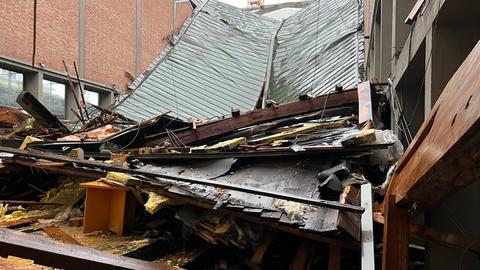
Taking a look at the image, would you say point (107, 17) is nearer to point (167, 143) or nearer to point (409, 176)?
point (167, 143)

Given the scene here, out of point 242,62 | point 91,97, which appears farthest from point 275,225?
point 91,97

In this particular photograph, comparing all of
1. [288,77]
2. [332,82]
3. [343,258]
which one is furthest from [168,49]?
[343,258]

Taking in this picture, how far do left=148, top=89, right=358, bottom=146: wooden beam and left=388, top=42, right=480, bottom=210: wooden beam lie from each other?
3989mm

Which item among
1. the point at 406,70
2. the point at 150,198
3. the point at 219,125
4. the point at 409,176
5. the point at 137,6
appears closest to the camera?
the point at 409,176

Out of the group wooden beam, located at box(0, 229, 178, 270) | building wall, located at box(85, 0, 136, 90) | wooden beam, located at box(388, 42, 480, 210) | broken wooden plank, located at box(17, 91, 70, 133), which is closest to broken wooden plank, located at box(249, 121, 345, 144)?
wooden beam, located at box(388, 42, 480, 210)

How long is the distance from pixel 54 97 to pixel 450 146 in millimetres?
18458

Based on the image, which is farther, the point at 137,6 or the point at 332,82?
the point at 137,6

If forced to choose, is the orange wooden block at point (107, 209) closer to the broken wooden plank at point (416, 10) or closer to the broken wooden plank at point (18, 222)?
the broken wooden plank at point (18, 222)

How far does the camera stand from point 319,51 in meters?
12.6

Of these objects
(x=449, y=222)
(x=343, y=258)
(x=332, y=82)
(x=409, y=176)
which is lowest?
(x=343, y=258)

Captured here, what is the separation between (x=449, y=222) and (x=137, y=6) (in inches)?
861

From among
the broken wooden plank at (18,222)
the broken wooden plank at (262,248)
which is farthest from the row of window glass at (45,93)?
the broken wooden plank at (262,248)

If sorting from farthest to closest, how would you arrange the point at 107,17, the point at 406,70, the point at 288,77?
the point at 107,17, the point at 288,77, the point at 406,70

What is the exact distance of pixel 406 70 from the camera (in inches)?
193
